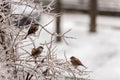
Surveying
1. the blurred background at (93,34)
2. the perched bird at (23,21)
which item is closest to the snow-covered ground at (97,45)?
the blurred background at (93,34)

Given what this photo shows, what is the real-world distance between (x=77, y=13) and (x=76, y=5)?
0.27 meters

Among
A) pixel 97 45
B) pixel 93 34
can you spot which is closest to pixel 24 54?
pixel 97 45

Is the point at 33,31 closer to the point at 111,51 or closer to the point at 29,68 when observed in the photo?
the point at 29,68

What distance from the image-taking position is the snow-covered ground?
361 inches

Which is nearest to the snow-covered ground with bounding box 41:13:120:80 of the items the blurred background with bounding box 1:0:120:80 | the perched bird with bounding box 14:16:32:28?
the blurred background with bounding box 1:0:120:80

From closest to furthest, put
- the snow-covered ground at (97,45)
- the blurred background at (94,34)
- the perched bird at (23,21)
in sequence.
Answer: the perched bird at (23,21), the snow-covered ground at (97,45), the blurred background at (94,34)

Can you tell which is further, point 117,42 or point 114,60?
point 117,42

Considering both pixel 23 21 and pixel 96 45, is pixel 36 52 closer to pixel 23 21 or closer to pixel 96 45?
pixel 23 21

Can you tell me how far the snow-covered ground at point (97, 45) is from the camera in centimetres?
916

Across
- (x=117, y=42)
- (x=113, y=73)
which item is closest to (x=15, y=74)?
(x=113, y=73)

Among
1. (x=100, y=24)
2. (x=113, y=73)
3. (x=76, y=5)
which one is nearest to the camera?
(x=113, y=73)

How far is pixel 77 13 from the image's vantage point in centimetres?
1380

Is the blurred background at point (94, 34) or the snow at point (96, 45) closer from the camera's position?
the snow at point (96, 45)

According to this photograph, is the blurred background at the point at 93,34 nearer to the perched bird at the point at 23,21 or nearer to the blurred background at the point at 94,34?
the blurred background at the point at 94,34
